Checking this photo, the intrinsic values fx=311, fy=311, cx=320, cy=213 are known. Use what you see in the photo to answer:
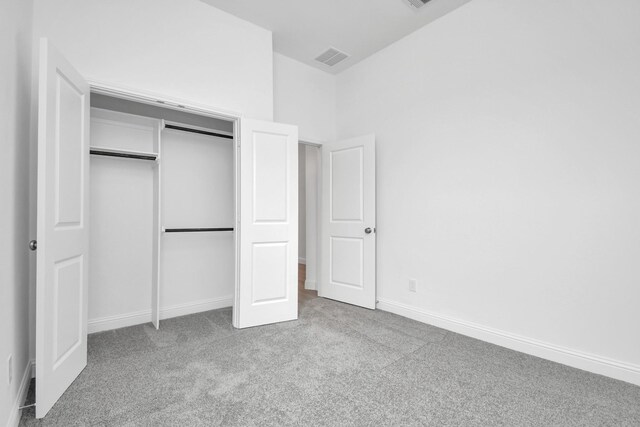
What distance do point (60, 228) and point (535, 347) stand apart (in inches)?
138

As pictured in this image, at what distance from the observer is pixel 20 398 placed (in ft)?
5.75

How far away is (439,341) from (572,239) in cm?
134

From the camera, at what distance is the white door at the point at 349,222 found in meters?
3.73

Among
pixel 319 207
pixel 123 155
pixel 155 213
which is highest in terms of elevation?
pixel 123 155

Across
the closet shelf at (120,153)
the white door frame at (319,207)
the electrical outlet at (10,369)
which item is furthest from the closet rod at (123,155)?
the white door frame at (319,207)

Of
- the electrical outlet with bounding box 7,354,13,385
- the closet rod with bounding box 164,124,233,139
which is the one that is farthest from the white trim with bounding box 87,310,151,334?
the closet rod with bounding box 164,124,233,139

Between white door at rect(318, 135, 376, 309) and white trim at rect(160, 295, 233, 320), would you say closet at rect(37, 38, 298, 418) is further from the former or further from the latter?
white door at rect(318, 135, 376, 309)

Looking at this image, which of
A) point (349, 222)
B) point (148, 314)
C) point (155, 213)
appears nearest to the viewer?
point (155, 213)

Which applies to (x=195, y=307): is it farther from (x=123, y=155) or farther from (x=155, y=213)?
(x=123, y=155)

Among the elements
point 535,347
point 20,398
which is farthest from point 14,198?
point 535,347

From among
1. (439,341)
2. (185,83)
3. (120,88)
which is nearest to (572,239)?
(439,341)

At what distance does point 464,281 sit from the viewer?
3.00 metres

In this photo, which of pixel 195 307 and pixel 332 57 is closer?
pixel 195 307

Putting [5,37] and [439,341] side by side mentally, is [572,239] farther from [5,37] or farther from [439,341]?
[5,37]
